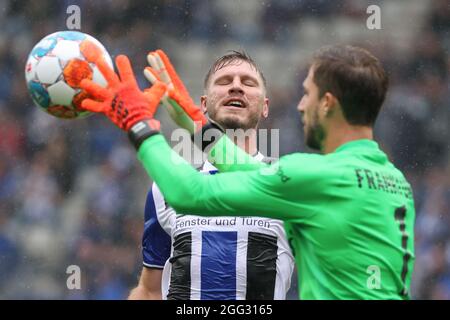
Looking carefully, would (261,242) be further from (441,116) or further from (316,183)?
(441,116)

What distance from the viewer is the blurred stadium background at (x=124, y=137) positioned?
8.59 metres

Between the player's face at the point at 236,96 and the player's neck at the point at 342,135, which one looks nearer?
the player's neck at the point at 342,135

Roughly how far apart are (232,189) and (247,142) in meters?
1.66

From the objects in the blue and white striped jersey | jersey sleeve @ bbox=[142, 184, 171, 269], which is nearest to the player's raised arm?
the blue and white striped jersey

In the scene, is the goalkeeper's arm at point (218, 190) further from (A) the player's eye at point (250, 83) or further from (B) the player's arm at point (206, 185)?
(A) the player's eye at point (250, 83)

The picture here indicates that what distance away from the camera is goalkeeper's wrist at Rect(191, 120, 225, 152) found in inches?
141

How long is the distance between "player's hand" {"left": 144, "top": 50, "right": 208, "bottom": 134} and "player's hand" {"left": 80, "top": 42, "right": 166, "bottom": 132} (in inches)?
9.5

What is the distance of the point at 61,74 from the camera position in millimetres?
3791


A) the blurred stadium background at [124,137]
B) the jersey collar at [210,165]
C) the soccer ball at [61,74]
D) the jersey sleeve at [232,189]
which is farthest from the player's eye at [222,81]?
the blurred stadium background at [124,137]

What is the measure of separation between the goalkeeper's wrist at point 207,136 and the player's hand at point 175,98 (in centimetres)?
2

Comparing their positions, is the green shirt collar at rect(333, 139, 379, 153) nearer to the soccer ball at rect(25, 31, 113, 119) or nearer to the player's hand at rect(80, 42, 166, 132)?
the player's hand at rect(80, 42, 166, 132)

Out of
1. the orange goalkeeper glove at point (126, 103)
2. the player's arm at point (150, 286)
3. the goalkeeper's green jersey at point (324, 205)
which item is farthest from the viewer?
the player's arm at point (150, 286)

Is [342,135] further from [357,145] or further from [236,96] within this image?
[236,96]

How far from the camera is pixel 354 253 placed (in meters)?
3.07
